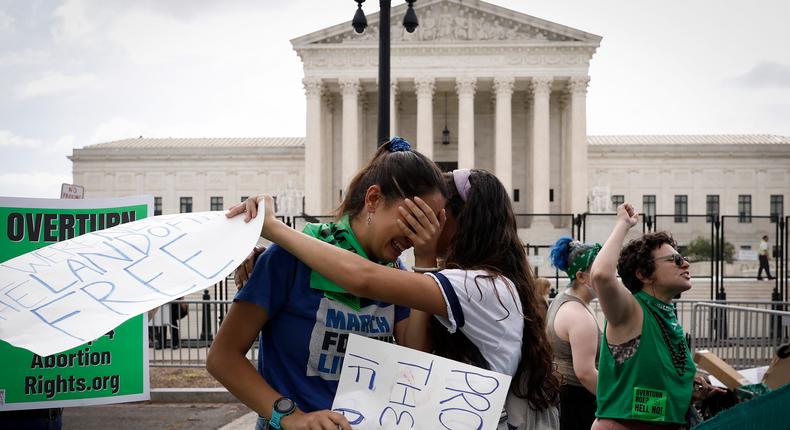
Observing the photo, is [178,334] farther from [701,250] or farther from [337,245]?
[701,250]

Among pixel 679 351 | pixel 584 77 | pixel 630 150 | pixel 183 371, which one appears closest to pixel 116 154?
pixel 584 77

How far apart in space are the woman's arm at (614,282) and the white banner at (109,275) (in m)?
1.86

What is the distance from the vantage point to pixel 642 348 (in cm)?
336

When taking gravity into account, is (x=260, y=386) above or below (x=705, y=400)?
above

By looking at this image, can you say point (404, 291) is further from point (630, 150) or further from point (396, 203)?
point (630, 150)

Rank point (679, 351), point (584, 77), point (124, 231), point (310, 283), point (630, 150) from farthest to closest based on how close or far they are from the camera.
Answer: point (630, 150) < point (584, 77) < point (679, 351) < point (124, 231) < point (310, 283)

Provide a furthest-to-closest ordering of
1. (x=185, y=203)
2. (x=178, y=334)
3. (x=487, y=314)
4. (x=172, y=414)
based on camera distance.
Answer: (x=185, y=203), (x=178, y=334), (x=172, y=414), (x=487, y=314)

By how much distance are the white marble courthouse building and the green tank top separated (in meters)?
34.3

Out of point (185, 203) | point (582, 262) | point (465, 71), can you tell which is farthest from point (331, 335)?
point (185, 203)

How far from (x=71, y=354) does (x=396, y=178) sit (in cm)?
315

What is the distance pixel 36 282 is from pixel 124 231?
342mm

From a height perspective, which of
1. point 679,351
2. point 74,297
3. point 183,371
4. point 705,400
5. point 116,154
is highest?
point 116,154

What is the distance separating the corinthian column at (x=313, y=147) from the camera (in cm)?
4772

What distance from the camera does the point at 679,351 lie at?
3.46 metres
